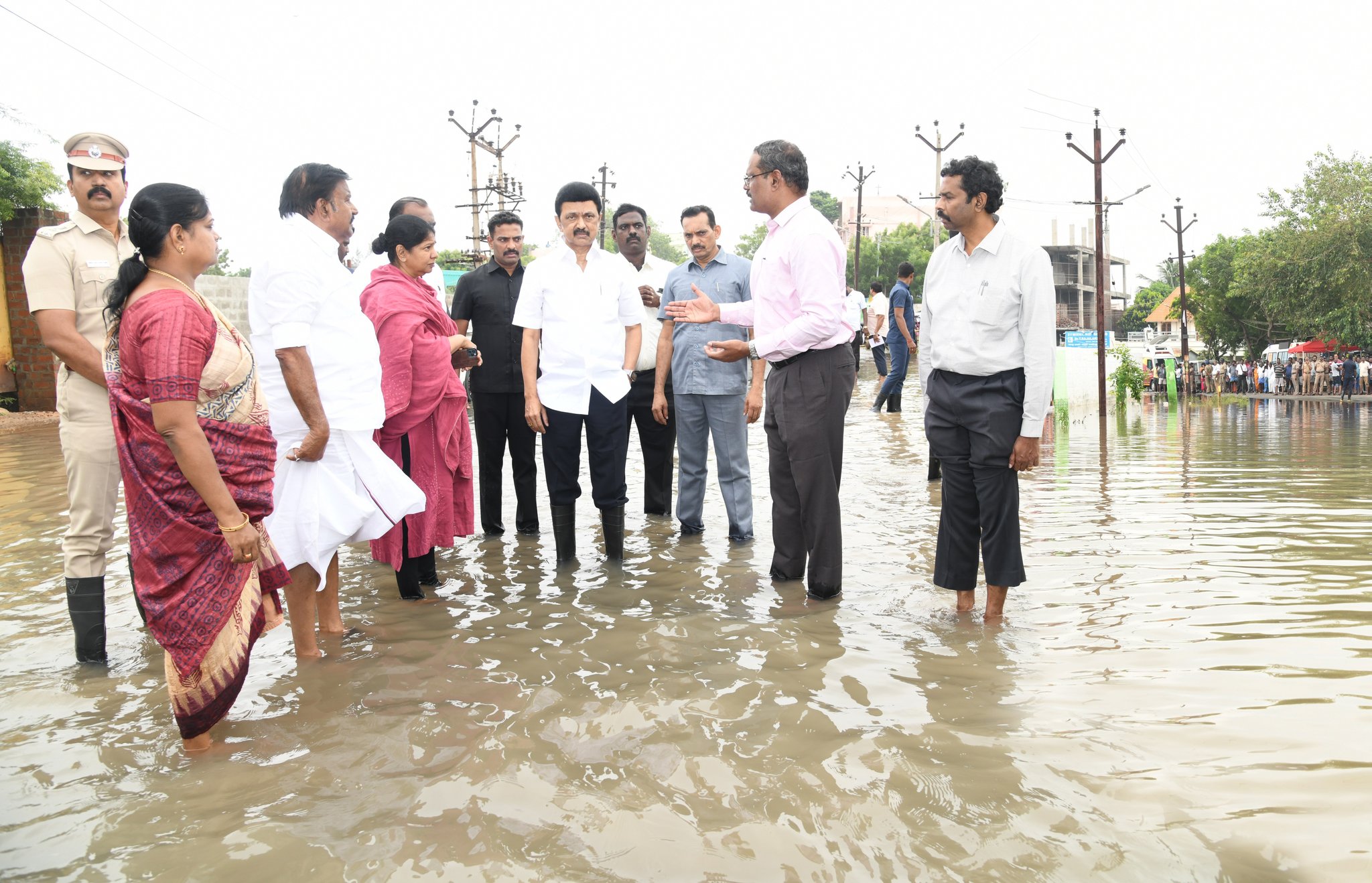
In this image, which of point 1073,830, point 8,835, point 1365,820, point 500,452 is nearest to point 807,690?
point 1073,830

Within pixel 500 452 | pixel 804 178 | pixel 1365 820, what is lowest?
pixel 1365 820

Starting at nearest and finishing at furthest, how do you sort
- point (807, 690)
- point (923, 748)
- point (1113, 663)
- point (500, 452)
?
point (923, 748)
point (807, 690)
point (1113, 663)
point (500, 452)

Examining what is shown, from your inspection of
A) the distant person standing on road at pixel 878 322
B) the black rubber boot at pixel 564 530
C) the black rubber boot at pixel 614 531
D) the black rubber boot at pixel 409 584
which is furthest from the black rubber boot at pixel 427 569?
the distant person standing on road at pixel 878 322

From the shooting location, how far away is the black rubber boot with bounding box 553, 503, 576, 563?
5.24m

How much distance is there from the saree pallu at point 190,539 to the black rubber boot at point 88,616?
1.03 m

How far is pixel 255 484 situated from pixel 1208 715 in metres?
3.13

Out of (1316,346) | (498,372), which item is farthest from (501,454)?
(1316,346)

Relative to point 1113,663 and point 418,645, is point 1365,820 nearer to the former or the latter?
point 1113,663

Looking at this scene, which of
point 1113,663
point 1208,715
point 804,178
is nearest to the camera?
point 1208,715

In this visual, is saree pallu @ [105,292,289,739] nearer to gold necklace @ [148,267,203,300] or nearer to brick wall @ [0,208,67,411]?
gold necklace @ [148,267,203,300]

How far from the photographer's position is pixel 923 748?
9.26 feet

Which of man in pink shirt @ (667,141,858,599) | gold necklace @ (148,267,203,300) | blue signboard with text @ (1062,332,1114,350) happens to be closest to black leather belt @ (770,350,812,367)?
man in pink shirt @ (667,141,858,599)

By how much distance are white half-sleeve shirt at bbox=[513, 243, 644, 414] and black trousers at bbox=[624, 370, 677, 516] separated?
119 cm

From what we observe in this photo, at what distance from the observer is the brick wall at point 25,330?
19.0 meters
